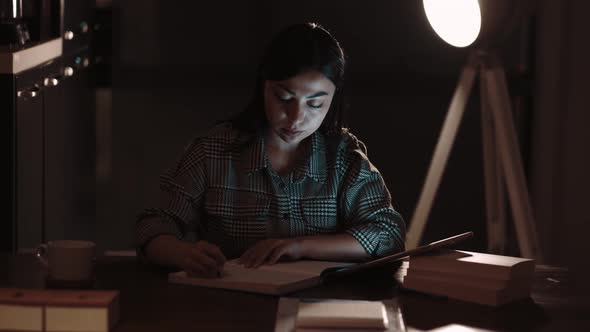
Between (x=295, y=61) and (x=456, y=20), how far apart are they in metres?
1.22

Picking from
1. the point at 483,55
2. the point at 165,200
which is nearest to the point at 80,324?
the point at 165,200

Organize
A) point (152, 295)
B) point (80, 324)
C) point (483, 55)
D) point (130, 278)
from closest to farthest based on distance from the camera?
point (80, 324)
point (152, 295)
point (130, 278)
point (483, 55)

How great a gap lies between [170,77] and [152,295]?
8.70 feet

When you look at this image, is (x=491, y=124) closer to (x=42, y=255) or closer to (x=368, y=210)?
(x=368, y=210)

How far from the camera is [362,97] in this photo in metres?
3.98

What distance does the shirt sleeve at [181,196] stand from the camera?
1.80 metres

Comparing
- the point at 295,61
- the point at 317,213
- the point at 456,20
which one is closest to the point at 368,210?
the point at 317,213

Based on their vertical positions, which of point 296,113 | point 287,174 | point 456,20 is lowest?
point 287,174

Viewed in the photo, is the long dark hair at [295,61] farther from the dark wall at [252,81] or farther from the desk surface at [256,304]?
the dark wall at [252,81]

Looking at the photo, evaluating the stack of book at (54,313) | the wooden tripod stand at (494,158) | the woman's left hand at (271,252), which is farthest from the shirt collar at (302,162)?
the wooden tripod stand at (494,158)

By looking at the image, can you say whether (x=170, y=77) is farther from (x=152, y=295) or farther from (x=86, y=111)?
(x=152, y=295)

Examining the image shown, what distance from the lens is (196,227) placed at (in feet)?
6.42

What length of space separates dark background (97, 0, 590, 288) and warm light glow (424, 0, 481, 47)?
3.37 feet

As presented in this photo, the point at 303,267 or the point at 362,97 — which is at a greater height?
the point at 362,97
